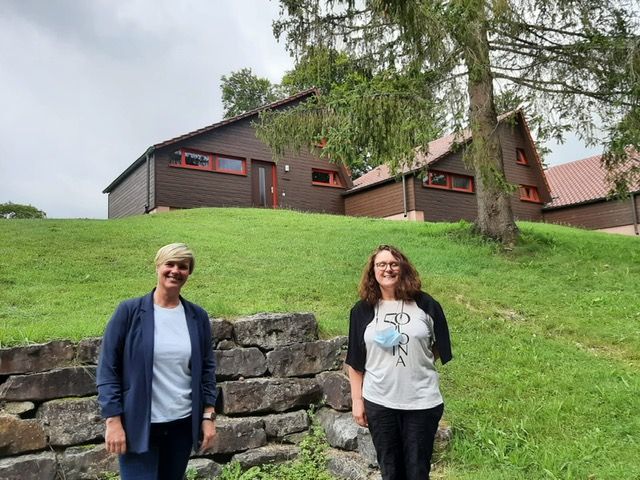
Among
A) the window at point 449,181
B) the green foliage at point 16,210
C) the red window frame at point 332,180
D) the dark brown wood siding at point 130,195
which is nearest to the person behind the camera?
the dark brown wood siding at point 130,195

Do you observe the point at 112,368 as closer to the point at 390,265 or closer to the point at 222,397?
the point at 390,265

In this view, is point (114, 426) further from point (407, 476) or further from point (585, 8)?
point (585, 8)

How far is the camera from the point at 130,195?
22078 millimetres

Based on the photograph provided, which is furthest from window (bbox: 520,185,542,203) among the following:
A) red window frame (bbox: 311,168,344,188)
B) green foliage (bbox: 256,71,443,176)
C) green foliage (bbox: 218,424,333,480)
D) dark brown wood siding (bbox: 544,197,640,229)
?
green foliage (bbox: 218,424,333,480)

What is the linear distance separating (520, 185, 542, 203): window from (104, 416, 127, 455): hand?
25.9 m

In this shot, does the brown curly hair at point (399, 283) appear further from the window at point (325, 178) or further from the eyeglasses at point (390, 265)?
the window at point (325, 178)

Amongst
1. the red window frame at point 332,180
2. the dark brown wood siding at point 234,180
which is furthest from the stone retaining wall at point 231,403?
the red window frame at point 332,180

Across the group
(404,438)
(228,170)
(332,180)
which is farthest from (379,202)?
(404,438)

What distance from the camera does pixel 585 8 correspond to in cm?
1078

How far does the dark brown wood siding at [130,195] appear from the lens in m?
20.4

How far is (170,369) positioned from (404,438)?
124cm

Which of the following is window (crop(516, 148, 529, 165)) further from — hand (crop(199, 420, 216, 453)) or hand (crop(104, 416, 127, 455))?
hand (crop(104, 416, 127, 455))

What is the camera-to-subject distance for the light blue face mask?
107 inches

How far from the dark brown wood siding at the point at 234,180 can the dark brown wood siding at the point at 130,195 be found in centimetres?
133
